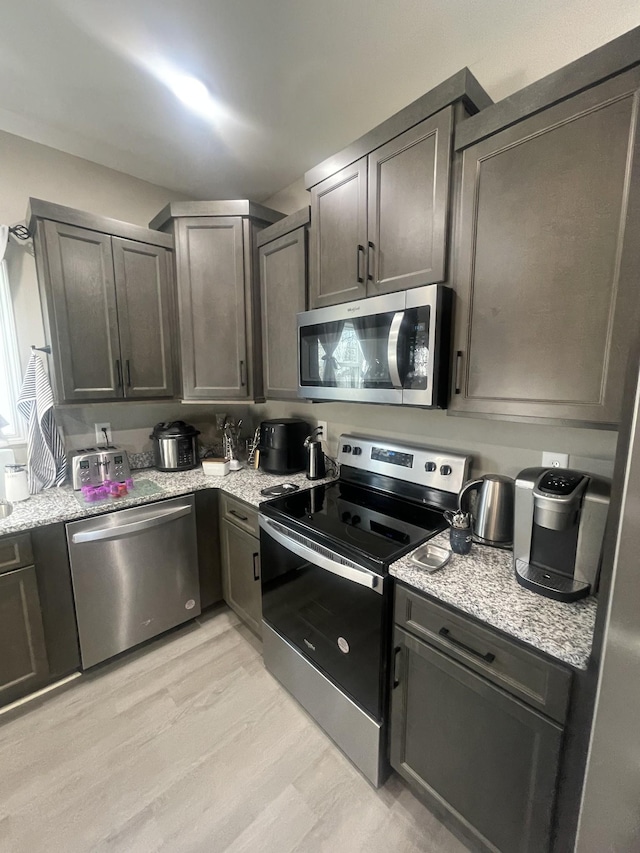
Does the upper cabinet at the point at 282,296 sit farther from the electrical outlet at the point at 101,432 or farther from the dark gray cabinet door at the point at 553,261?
the electrical outlet at the point at 101,432

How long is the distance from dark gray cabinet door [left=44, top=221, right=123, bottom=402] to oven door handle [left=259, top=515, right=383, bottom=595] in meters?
1.21

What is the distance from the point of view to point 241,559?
6.38 ft

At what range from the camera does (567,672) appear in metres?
0.80

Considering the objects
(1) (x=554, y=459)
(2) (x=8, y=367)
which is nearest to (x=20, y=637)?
(2) (x=8, y=367)

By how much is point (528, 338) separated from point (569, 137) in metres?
0.54

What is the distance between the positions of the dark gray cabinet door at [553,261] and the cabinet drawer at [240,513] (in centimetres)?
117

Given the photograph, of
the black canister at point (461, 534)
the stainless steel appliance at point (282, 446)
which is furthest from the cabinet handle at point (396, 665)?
the stainless steel appliance at point (282, 446)

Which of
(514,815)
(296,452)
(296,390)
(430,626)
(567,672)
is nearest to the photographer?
(567,672)

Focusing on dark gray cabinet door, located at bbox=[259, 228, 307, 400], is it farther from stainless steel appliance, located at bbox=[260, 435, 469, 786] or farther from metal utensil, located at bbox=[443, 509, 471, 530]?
metal utensil, located at bbox=[443, 509, 471, 530]

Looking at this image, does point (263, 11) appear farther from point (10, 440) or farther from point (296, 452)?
point (10, 440)

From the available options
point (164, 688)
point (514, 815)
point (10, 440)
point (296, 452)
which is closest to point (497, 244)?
point (296, 452)

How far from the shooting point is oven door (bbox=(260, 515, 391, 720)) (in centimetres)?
119

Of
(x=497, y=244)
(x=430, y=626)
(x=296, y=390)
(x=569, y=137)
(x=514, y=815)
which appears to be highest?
(x=569, y=137)

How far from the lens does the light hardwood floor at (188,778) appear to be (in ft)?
3.80
